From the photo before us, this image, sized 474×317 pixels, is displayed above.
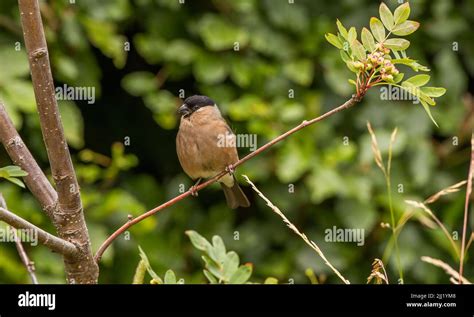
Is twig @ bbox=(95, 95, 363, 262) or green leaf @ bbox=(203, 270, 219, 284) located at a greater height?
twig @ bbox=(95, 95, 363, 262)

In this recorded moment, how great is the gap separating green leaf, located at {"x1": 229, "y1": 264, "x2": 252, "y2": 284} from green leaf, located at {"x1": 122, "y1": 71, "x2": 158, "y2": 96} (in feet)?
7.25

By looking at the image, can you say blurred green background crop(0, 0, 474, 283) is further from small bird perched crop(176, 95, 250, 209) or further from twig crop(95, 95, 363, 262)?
twig crop(95, 95, 363, 262)

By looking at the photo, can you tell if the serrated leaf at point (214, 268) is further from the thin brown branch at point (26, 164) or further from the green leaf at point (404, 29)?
the green leaf at point (404, 29)

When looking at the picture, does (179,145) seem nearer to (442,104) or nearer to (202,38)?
(202,38)

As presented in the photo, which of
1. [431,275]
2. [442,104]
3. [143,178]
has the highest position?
[442,104]

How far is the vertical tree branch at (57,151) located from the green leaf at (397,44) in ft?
2.64

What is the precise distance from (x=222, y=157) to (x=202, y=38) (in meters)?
1.01

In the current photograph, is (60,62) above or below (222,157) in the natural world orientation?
above

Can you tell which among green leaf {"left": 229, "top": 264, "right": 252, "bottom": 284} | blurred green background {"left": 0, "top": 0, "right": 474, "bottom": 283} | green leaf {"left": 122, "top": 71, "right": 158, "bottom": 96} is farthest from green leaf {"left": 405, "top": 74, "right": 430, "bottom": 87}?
green leaf {"left": 122, "top": 71, "right": 158, "bottom": 96}

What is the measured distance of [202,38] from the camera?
420 centimetres

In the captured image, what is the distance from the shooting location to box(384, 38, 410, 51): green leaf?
1786 mm
